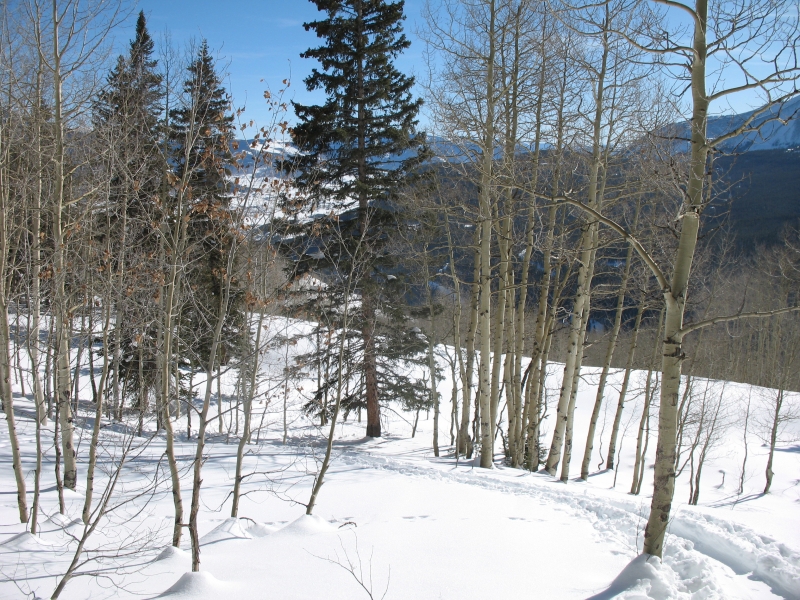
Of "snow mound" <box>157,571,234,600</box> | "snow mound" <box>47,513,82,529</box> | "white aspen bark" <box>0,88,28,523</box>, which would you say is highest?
"white aspen bark" <box>0,88,28,523</box>

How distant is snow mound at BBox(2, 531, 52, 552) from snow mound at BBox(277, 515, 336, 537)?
2.44m

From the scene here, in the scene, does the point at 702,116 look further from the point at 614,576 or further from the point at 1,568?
the point at 1,568

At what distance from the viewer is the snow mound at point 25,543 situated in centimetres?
467

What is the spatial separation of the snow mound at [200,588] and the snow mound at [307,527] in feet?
4.39

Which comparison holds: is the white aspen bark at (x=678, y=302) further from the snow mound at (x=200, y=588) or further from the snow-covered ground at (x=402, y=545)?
the snow mound at (x=200, y=588)

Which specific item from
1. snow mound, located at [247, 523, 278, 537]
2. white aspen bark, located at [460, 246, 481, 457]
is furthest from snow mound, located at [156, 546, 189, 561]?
white aspen bark, located at [460, 246, 481, 457]

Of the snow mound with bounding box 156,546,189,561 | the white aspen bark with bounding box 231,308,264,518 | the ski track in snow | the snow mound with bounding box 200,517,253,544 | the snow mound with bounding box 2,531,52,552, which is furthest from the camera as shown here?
the white aspen bark with bounding box 231,308,264,518

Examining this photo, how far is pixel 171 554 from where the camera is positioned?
4.50 m

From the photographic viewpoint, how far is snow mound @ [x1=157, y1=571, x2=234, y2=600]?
135 inches

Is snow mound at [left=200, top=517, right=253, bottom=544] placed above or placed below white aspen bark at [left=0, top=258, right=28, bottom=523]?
below

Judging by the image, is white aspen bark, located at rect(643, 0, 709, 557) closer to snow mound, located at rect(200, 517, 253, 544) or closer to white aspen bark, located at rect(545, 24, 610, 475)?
white aspen bark, located at rect(545, 24, 610, 475)

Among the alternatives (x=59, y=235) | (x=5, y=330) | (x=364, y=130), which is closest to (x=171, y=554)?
(x=5, y=330)

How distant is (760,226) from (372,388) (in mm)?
63571

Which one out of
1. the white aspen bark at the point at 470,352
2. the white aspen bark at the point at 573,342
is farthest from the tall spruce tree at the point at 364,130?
the white aspen bark at the point at 573,342
